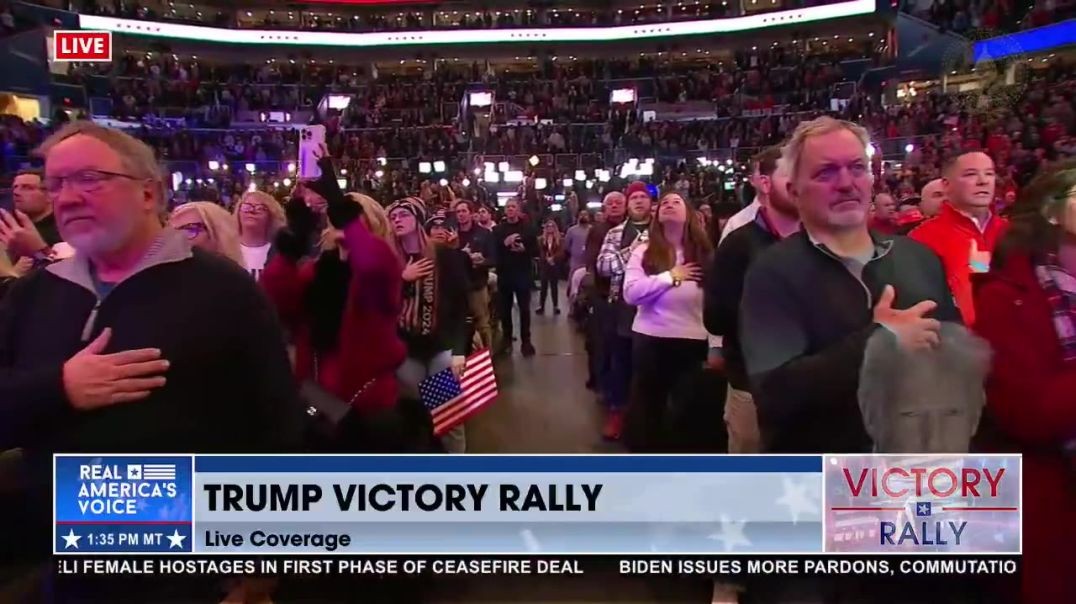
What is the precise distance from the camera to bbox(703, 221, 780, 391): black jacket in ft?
5.21

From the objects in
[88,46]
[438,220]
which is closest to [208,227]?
[438,220]

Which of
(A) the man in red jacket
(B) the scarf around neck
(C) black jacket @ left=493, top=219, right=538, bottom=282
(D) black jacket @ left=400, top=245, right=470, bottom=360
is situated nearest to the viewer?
(B) the scarf around neck

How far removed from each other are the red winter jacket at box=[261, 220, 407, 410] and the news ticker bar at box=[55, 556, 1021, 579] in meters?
0.36

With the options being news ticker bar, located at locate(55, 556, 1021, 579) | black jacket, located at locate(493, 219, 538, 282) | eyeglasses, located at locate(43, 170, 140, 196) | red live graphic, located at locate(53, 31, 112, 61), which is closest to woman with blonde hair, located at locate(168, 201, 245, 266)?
eyeglasses, located at locate(43, 170, 140, 196)

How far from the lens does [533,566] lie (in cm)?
156

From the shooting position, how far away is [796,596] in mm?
1566

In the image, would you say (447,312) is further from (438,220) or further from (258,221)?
(438,220)

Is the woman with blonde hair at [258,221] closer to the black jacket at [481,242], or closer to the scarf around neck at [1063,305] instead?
the scarf around neck at [1063,305]

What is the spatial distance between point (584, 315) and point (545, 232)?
2.30 m

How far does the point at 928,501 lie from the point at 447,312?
4.28 feet

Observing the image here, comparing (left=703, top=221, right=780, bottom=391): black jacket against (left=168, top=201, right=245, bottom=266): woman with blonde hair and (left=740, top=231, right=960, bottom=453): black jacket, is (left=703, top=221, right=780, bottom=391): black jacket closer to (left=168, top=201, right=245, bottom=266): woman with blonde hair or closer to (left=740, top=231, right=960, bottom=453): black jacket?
(left=740, top=231, right=960, bottom=453): black jacket

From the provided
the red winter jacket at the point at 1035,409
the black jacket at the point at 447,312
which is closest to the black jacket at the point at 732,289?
the red winter jacket at the point at 1035,409

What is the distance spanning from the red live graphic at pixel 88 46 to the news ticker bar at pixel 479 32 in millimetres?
71

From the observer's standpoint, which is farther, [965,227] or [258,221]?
[258,221]
